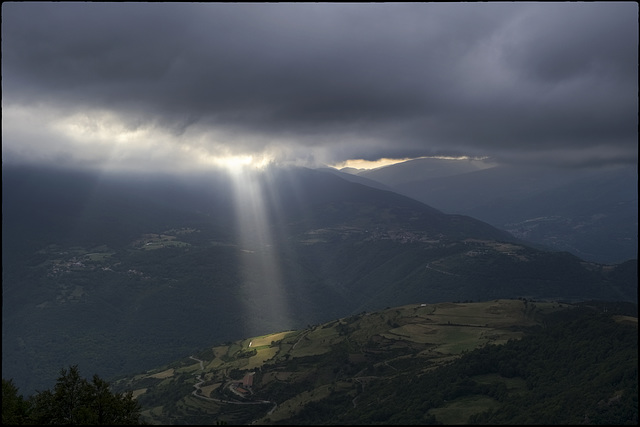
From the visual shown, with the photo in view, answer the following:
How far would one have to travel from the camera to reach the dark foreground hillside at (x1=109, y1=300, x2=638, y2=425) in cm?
11512

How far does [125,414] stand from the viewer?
63.9m

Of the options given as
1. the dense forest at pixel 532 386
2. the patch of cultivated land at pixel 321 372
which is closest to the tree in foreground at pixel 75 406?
the dense forest at pixel 532 386

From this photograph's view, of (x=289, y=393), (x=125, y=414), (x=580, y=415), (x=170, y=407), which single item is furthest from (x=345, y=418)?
(x=125, y=414)

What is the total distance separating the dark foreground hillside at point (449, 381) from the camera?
11512 centimetres

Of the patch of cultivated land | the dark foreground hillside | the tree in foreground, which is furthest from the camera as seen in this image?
the patch of cultivated land

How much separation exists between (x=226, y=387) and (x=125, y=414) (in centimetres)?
12476

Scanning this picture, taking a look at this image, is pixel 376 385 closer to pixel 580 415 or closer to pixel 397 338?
pixel 397 338

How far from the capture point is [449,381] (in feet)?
465

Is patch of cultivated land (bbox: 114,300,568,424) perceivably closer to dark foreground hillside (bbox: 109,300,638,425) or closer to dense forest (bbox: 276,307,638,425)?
dark foreground hillside (bbox: 109,300,638,425)

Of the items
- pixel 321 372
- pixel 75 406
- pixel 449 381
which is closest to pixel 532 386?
pixel 449 381

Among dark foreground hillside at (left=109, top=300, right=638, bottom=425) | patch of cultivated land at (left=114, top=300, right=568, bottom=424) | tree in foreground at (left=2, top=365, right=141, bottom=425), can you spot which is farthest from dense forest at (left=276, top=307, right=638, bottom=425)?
tree in foreground at (left=2, top=365, right=141, bottom=425)

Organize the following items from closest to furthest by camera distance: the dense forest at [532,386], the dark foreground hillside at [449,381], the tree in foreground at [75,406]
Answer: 1. the tree in foreground at [75,406]
2. the dense forest at [532,386]
3. the dark foreground hillside at [449,381]

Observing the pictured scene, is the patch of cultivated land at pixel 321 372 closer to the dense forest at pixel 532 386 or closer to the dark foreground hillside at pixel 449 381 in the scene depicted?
the dark foreground hillside at pixel 449 381

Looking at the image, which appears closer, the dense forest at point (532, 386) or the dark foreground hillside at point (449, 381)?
the dense forest at point (532, 386)
